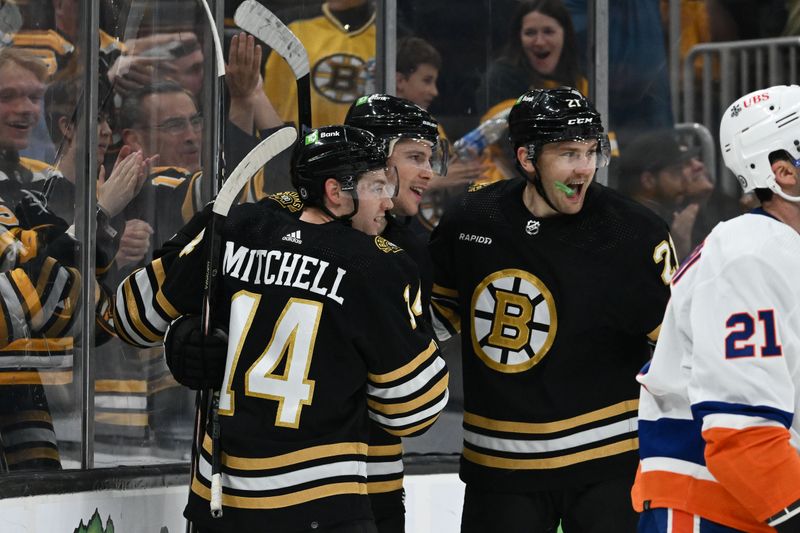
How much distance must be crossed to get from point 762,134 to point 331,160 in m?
0.91

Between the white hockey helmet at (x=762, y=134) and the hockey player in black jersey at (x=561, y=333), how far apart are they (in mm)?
923

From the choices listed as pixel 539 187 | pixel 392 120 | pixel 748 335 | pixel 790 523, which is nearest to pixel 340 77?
pixel 392 120

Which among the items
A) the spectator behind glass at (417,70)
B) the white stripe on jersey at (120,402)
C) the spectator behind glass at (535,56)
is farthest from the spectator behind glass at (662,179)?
the white stripe on jersey at (120,402)

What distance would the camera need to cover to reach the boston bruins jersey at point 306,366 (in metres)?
2.75

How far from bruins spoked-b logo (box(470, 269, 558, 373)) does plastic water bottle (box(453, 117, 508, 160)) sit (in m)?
1.31

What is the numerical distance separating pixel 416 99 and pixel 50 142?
1.47 meters

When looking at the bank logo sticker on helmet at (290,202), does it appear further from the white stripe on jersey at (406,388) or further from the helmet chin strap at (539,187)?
the helmet chin strap at (539,187)

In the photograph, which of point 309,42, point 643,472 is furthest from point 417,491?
point 643,472

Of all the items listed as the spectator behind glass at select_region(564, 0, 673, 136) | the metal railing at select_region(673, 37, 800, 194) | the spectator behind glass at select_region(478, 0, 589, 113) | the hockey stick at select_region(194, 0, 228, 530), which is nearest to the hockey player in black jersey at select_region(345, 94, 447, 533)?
the hockey stick at select_region(194, 0, 228, 530)

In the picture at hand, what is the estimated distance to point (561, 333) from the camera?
10.6 ft

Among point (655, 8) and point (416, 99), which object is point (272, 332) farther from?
point (655, 8)

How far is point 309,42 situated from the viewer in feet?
13.5

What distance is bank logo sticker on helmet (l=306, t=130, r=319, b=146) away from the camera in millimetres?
2904

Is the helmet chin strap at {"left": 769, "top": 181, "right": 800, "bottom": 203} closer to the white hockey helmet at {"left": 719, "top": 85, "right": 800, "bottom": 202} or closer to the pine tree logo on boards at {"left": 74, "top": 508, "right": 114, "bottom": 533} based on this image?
the white hockey helmet at {"left": 719, "top": 85, "right": 800, "bottom": 202}
